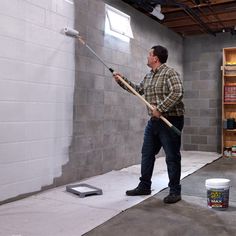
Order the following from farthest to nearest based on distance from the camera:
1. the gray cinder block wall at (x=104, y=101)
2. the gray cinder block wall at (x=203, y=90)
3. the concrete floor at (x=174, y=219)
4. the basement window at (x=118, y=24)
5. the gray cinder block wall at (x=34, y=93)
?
the gray cinder block wall at (x=203, y=90) < the basement window at (x=118, y=24) < the gray cinder block wall at (x=104, y=101) < the gray cinder block wall at (x=34, y=93) < the concrete floor at (x=174, y=219)

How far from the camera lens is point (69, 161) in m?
3.52

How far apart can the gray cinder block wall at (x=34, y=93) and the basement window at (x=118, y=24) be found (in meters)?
0.76

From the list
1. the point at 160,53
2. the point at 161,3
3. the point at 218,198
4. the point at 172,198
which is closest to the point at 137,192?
the point at 172,198

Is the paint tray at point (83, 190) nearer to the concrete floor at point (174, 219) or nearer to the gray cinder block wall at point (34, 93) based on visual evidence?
the gray cinder block wall at point (34, 93)

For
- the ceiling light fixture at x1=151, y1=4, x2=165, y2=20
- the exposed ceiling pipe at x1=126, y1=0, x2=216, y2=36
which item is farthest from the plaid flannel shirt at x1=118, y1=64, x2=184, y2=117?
the ceiling light fixture at x1=151, y1=4, x2=165, y2=20

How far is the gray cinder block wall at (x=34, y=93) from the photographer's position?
2756 mm

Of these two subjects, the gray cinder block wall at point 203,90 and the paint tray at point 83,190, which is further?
the gray cinder block wall at point 203,90

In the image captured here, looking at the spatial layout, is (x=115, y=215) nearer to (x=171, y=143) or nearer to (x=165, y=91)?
(x=171, y=143)

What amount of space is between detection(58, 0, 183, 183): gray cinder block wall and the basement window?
8 centimetres

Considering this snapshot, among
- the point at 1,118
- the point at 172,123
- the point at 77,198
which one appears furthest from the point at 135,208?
the point at 1,118

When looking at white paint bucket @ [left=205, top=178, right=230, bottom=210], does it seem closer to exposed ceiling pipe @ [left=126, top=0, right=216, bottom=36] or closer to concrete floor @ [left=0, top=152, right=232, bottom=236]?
concrete floor @ [left=0, top=152, right=232, bottom=236]

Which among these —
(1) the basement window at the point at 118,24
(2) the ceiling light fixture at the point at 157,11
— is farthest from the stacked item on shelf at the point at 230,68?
(1) the basement window at the point at 118,24

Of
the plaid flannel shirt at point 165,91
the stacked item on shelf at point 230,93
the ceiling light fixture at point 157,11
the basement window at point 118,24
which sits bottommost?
the plaid flannel shirt at point 165,91

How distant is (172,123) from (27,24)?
159cm
